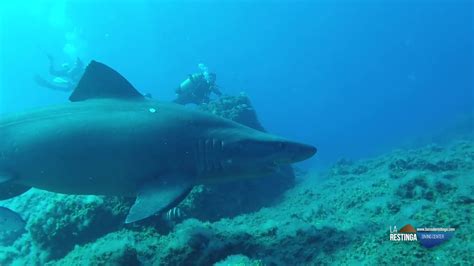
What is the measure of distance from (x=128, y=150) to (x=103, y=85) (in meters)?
1.24

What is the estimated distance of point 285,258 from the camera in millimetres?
3654

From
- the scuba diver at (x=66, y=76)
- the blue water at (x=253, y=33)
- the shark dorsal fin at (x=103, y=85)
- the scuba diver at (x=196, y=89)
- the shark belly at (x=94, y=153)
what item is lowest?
the shark belly at (x=94, y=153)

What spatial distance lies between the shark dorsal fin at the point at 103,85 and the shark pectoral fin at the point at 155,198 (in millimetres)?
1432

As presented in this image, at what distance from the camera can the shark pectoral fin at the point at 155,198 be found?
137 inches

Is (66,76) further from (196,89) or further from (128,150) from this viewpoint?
(128,150)

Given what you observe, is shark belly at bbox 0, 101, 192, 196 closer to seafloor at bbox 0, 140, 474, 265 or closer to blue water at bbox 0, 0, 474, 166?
seafloor at bbox 0, 140, 474, 265

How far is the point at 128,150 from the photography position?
397 centimetres

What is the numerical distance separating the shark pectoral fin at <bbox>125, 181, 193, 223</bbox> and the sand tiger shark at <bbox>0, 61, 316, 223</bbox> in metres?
0.02

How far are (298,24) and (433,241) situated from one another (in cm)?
19401

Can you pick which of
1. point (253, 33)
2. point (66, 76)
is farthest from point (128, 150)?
point (253, 33)

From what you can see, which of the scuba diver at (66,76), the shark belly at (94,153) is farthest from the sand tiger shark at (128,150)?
the scuba diver at (66,76)

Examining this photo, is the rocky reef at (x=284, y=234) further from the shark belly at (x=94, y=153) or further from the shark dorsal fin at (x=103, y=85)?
the shark dorsal fin at (x=103, y=85)

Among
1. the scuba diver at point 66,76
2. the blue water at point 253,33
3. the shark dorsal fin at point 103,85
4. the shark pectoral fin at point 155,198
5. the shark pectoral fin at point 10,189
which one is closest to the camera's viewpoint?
the shark pectoral fin at point 155,198

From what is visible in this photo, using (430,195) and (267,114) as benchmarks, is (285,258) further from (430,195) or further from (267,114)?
(267,114)
